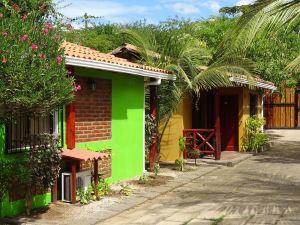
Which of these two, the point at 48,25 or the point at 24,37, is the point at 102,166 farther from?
the point at 24,37

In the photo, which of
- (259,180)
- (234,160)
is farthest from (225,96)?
(259,180)

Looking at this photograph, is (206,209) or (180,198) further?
(180,198)

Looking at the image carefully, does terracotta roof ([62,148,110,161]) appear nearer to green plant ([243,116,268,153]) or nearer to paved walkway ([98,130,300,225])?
paved walkway ([98,130,300,225])

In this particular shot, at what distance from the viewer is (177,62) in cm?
1327

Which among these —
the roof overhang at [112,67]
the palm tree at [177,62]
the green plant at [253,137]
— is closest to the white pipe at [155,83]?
the roof overhang at [112,67]

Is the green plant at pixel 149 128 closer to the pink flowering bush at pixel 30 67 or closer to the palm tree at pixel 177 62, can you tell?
the palm tree at pixel 177 62

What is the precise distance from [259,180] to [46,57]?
711 centimetres

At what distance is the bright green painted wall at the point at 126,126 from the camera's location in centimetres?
1112

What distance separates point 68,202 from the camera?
28.8 ft

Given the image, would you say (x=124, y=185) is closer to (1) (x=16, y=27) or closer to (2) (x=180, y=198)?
(2) (x=180, y=198)

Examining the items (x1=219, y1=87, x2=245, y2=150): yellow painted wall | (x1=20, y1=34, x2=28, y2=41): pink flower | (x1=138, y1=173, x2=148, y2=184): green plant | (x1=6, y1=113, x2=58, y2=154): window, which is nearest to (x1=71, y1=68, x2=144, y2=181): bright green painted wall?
(x1=138, y1=173, x2=148, y2=184): green plant

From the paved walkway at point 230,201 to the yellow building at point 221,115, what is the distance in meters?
2.30

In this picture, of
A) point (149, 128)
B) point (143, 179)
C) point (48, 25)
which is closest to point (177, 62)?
point (149, 128)

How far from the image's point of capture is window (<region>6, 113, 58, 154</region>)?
792 centimetres
